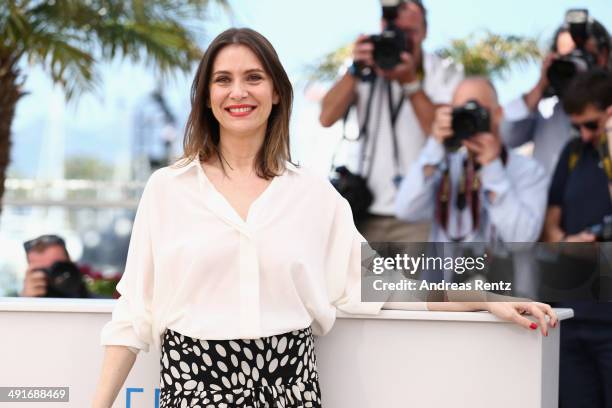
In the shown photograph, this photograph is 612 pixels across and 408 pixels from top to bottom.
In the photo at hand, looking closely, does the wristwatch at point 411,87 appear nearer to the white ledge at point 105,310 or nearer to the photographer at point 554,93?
the photographer at point 554,93

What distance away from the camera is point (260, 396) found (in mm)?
1859

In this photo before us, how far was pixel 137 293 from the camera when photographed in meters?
1.92

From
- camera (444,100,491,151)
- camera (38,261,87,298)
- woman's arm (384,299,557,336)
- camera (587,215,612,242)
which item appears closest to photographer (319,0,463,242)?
camera (444,100,491,151)

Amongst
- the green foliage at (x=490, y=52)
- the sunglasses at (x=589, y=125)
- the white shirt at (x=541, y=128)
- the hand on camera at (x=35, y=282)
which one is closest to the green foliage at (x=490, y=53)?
the green foliage at (x=490, y=52)

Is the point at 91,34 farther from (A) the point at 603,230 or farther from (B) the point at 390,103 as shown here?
(A) the point at 603,230

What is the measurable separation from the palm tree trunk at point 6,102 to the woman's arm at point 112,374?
4731 mm

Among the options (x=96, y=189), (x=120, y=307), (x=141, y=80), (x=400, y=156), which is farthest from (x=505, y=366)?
(x=96, y=189)

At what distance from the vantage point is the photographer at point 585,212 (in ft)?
9.14

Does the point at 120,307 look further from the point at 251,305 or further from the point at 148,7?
the point at 148,7

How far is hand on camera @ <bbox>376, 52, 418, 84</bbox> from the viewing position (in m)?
4.24

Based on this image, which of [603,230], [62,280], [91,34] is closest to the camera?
[603,230]

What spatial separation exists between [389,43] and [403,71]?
0.13 m

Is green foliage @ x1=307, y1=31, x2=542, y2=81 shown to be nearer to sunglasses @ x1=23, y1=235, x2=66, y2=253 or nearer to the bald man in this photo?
the bald man

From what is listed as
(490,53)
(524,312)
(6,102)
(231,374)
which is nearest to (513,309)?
(524,312)
